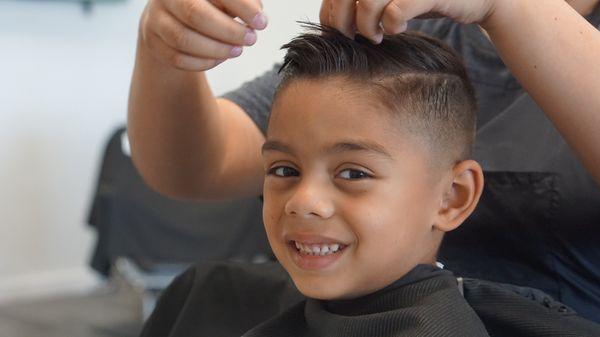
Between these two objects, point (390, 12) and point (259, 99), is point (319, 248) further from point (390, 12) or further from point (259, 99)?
point (259, 99)

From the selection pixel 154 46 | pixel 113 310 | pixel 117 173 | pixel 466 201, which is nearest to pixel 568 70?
pixel 466 201

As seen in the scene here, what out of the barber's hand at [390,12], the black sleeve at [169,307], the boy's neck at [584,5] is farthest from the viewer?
the black sleeve at [169,307]

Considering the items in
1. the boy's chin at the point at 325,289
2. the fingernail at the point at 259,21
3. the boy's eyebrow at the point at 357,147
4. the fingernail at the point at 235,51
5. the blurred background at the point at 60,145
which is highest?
the fingernail at the point at 259,21

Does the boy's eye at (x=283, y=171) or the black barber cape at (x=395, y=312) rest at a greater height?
the boy's eye at (x=283, y=171)

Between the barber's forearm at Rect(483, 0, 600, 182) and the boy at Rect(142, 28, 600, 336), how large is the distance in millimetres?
126

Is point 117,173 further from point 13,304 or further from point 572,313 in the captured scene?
point 572,313

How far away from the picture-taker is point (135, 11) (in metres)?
3.54

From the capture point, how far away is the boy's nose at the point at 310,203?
88cm

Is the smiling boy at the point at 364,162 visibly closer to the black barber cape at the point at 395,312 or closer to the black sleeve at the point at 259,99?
the black barber cape at the point at 395,312

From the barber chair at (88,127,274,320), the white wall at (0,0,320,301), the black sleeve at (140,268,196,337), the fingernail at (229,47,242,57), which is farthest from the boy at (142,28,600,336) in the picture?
the white wall at (0,0,320,301)

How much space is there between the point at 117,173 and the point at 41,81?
86 centimetres

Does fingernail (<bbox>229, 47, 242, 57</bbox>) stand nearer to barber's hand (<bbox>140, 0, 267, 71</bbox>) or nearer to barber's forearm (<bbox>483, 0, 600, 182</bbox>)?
barber's hand (<bbox>140, 0, 267, 71</bbox>)

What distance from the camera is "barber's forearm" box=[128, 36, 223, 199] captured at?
1098 millimetres

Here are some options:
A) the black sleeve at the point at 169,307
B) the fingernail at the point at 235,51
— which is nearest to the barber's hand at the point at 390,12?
the fingernail at the point at 235,51
